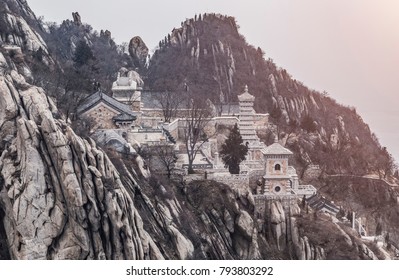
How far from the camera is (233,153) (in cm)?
1268

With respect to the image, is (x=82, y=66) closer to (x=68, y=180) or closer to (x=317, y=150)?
(x=317, y=150)

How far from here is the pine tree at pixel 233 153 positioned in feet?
41.1

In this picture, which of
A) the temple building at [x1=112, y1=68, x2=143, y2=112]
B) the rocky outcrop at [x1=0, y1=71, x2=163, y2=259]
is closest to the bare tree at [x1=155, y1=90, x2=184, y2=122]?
the temple building at [x1=112, y1=68, x2=143, y2=112]

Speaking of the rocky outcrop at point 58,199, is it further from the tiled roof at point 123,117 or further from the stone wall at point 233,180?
the tiled roof at point 123,117

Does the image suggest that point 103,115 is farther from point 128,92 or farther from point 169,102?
point 169,102

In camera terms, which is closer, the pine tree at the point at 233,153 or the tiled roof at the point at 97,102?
the pine tree at the point at 233,153

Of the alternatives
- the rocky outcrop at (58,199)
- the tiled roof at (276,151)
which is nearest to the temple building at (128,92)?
Result: the tiled roof at (276,151)

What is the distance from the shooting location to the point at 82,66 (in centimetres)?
1619

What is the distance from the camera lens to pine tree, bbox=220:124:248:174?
12531mm

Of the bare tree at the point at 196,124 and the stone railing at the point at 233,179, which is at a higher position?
the bare tree at the point at 196,124

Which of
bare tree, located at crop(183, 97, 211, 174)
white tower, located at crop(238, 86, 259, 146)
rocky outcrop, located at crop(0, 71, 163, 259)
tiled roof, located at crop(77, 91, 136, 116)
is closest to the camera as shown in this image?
rocky outcrop, located at crop(0, 71, 163, 259)

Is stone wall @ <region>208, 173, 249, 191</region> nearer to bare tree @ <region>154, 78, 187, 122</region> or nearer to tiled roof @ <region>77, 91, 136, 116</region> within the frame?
tiled roof @ <region>77, 91, 136, 116</region>

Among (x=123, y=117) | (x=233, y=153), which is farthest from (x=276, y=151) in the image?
(x=123, y=117)
